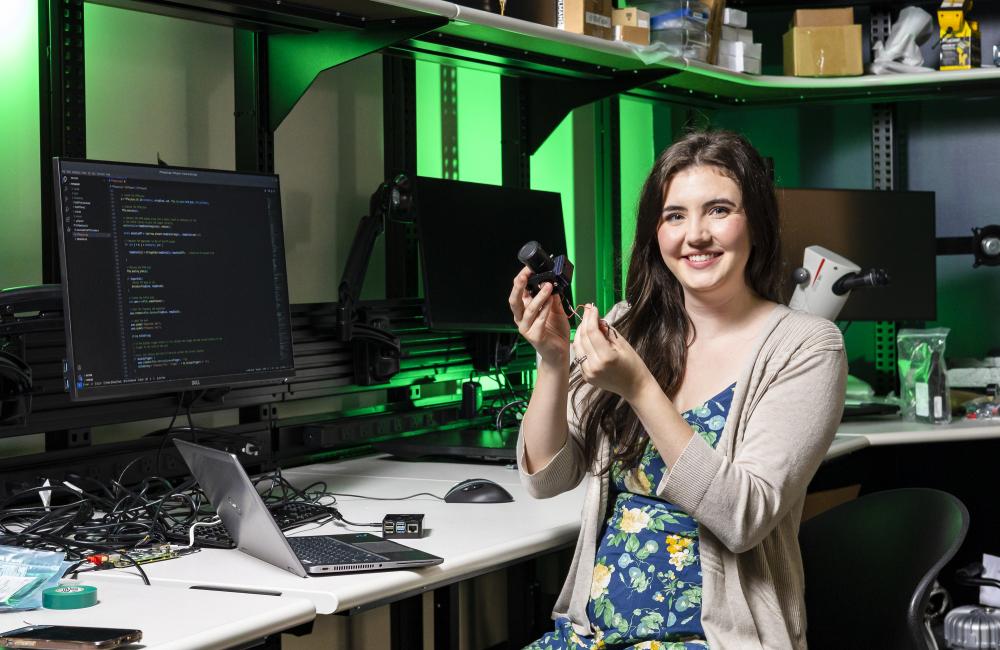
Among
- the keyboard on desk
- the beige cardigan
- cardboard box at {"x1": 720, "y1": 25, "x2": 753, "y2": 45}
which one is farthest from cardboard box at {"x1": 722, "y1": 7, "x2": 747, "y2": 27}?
the keyboard on desk

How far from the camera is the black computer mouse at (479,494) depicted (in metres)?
1.89

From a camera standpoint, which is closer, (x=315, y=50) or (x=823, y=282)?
(x=315, y=50)

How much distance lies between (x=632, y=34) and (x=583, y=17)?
0.17 metres

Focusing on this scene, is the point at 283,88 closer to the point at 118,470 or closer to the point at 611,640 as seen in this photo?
the point at 118,470

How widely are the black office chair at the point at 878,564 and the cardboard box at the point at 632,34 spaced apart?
114 cm

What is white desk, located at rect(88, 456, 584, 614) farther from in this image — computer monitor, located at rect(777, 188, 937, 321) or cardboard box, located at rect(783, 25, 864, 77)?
cardboard box, located at rect(783, 25, 864, 77)

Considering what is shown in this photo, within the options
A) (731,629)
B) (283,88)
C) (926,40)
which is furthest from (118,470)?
(926,40)

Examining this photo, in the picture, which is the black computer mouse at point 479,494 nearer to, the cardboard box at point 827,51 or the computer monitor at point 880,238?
the computer monitor at point 880,238

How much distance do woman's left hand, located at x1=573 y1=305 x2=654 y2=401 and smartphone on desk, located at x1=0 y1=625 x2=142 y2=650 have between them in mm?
658

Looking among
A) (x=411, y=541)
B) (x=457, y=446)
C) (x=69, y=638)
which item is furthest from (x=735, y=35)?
(x=69, y=638)

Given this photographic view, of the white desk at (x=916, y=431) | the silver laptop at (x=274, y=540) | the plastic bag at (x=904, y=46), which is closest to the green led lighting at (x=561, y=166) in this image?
the plastic bag at (x=904, y=46)

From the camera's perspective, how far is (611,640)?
5.13ft

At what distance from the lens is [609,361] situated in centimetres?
150

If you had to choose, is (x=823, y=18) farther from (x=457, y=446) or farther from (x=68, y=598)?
(x=68, y=598)
